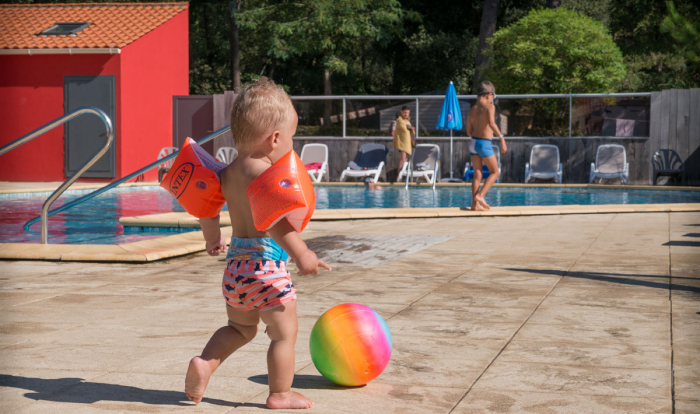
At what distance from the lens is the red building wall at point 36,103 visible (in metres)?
19.9

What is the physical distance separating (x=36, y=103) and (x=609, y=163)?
46.0ft

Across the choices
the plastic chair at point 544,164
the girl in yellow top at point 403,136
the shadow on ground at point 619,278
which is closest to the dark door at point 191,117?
the girl in yellow top at point 403,136

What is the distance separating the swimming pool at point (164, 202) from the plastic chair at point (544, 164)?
1.25 metres

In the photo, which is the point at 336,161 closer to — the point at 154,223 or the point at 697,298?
the point at 154,223

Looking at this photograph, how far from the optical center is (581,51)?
21469 millimetres

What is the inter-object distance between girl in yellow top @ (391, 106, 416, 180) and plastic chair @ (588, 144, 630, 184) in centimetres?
424

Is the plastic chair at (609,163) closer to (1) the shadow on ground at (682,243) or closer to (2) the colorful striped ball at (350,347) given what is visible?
(1) the shadow on ground at (682,243)

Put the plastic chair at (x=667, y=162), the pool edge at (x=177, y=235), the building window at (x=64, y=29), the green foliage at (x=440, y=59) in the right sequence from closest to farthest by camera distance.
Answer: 1. the pool edge at (x=177, y=235)
2. the plastic chair at (x=667, y=162)
3. the building window at (x=64, y=29)
4. the green foliage at (x=440, y=59)

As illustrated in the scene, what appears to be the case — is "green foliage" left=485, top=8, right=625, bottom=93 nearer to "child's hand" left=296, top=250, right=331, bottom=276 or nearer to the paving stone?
the paving stone

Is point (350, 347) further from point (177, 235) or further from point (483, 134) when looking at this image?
point (483, 134)

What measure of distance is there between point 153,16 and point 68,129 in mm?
4108

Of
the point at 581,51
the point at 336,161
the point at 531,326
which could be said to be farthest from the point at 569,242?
the point at 581,51

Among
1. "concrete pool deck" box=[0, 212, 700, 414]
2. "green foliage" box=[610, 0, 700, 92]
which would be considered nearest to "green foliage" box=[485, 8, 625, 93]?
"green foliage" box=[610, 0, 700, 92]

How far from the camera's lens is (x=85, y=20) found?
70.3 ft
